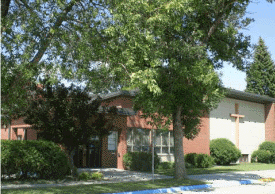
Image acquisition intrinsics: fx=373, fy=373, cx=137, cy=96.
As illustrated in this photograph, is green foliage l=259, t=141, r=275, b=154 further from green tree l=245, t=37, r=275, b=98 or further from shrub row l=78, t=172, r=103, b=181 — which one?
shrub row l=78, t=172, r=103, b=181

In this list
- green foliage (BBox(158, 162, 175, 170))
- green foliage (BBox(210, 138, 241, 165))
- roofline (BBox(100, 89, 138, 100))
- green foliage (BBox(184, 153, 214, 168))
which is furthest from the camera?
green foliage (BBox(210, 138, 241, 165))

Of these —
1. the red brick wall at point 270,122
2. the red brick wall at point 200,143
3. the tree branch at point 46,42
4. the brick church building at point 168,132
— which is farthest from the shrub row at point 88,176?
the red brick wall at point 270,122

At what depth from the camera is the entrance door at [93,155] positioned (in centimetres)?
2412

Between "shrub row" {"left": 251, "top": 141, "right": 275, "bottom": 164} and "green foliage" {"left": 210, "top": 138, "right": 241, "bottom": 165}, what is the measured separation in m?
5.54

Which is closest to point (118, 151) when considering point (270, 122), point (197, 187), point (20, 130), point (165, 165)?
point (165, 165)

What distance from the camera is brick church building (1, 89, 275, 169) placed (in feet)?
79.2

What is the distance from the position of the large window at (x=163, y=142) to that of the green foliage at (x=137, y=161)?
3149mm

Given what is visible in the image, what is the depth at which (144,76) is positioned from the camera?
1078 cm

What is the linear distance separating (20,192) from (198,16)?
35.7 ft

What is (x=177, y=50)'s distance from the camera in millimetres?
15500

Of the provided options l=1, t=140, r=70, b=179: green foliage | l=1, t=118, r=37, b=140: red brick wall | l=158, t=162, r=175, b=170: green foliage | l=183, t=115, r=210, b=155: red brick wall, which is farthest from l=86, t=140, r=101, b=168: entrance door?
l=183, t=115, r=210, b=155: red brick wall

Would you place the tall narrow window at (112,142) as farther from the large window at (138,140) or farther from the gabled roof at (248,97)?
the gabled roof at (248,97)

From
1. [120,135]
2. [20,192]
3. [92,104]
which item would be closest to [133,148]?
[120,135]

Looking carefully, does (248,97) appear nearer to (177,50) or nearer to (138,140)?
(138,140)
